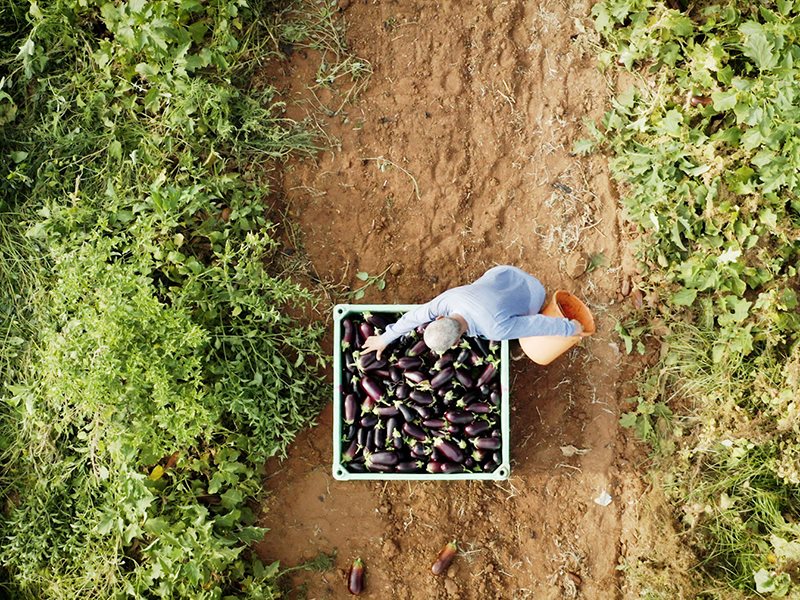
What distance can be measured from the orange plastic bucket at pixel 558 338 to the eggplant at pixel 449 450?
2.52 ft

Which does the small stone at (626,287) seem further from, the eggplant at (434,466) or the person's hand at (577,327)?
the eggplant at (434,466)

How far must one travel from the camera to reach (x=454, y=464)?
15.7 ft

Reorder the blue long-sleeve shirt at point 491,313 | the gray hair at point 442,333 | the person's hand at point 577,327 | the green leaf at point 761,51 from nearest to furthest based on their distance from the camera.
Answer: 1. the gray hair at point 442,333
2. the blue long-sleeve shirt at point 491,313
3. the person's hand at point 577,327
4. the green leaf at point 761,51

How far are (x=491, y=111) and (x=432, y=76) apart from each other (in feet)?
1.64

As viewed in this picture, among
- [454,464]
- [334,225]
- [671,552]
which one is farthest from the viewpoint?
[334,225]

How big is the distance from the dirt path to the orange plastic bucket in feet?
1.61

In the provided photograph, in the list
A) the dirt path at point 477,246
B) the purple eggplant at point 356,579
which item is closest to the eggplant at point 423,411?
the dirt path at point 477,246

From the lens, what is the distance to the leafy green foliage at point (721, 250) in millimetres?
5008

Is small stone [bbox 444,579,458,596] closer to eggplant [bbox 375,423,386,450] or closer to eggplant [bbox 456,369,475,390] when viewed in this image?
eggplant [bbox 375,423,386,450]

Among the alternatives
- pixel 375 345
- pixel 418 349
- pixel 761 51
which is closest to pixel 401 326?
pixel 375 345

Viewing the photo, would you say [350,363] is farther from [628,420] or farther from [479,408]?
[628,420]

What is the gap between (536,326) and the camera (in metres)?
4.38

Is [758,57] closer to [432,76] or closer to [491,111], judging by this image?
[491,111]

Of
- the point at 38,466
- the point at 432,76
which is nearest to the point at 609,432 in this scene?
the point at 432,76
